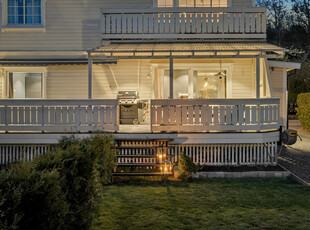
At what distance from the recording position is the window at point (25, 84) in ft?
47.8

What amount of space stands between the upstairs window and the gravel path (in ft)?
36.5

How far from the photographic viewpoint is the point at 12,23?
14.4m

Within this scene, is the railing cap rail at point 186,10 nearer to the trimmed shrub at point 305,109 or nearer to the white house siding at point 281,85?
the white house siding at point 281,85

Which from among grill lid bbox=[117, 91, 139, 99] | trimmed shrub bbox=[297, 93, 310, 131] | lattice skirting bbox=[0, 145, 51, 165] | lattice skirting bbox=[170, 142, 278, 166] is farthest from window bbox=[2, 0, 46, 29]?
trimmed shrub bbox=[297, 93, 310, 131]

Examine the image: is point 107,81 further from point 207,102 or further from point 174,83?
point 207,102

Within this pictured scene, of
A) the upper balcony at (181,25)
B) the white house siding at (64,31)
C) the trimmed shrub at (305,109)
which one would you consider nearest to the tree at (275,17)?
the trimmed shrub at (305,109)

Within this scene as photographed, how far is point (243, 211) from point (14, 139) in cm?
756

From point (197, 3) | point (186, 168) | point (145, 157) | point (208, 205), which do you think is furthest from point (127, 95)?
point (208, 205)

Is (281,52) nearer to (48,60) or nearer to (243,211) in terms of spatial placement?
(243,211)

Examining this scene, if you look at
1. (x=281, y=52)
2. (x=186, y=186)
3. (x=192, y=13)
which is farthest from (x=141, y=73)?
(x=186, y=186)

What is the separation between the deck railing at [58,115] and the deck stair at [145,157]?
36.5 inches

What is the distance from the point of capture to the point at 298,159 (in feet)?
39.2

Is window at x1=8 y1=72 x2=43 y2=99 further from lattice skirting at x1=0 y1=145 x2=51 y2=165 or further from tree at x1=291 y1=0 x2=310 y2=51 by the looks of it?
tree at x1=291 y1=0 x2=310 y2=51

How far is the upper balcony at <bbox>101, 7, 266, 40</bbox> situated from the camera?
1282cm
